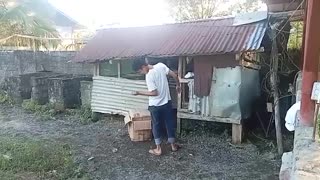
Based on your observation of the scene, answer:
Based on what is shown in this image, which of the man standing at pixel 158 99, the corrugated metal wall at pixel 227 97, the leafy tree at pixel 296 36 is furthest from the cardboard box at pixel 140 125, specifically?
the leafy tree at pixel 296 36

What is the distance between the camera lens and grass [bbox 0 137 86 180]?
516 cm

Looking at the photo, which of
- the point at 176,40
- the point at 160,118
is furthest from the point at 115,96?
the point at 160,118

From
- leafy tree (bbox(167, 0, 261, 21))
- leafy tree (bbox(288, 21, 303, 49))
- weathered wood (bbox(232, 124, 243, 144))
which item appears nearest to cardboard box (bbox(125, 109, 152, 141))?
weathered wood (bbox(232, 124, 243, 144))

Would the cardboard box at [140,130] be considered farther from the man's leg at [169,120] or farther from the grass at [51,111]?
A: the grass at [51,111]

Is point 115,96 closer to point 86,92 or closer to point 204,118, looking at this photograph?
point 86,92

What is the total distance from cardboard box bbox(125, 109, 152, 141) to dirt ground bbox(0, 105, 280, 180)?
0.62 ft

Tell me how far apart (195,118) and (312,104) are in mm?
3262

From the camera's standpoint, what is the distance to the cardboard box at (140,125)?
22.2 ft

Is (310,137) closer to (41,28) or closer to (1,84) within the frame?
(1,84)

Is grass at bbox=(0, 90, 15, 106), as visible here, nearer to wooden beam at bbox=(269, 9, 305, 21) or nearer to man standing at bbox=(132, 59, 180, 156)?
man standing at bbox=(132, 59, 180, 156)

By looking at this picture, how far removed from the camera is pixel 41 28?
50.6ft

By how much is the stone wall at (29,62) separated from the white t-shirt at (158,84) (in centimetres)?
577

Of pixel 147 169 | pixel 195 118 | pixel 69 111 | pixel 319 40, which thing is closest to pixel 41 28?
pixel 69 111

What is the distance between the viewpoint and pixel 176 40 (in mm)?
7523
